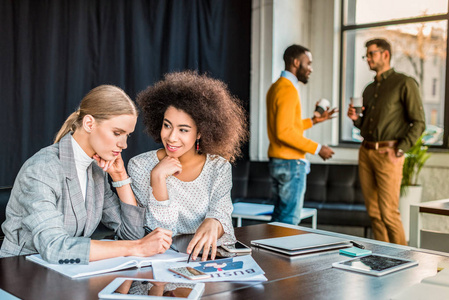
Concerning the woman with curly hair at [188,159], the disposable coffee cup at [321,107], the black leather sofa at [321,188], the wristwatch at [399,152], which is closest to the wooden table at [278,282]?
the woman with curly hair at [188,159]

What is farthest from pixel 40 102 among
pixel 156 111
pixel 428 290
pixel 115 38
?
pixel 428 290

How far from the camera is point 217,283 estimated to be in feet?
4.06

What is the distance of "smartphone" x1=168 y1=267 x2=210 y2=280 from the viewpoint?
126 centimetres

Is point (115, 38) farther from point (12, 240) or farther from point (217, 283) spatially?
point (217, 283)

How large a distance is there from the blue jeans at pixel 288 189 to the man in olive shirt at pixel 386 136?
62 cm

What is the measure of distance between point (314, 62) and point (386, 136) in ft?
→ 6.24

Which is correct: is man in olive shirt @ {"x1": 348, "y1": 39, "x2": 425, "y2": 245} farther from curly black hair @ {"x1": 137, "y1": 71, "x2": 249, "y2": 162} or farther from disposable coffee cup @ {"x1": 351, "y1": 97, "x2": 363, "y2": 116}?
curly black hair @ {"x1": 137, "y1": 71, "x2": 249, "y2": 162}

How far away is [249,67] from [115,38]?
66.7 inches

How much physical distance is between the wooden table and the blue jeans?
74.8 inches

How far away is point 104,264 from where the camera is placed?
4.50 feet

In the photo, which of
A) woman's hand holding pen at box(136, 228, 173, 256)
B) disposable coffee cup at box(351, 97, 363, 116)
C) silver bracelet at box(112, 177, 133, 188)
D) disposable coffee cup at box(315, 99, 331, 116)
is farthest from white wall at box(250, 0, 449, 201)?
woman's hand holding pen at box(136, 228, 173, 256)

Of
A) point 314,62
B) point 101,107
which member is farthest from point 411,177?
point 101,107

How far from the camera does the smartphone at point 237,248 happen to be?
1571mm

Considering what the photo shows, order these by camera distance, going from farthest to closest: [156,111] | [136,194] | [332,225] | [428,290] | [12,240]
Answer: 1. [332,225]
2. [156,111]
3. [136,194]
4. [12,240]
5. [428,290]
